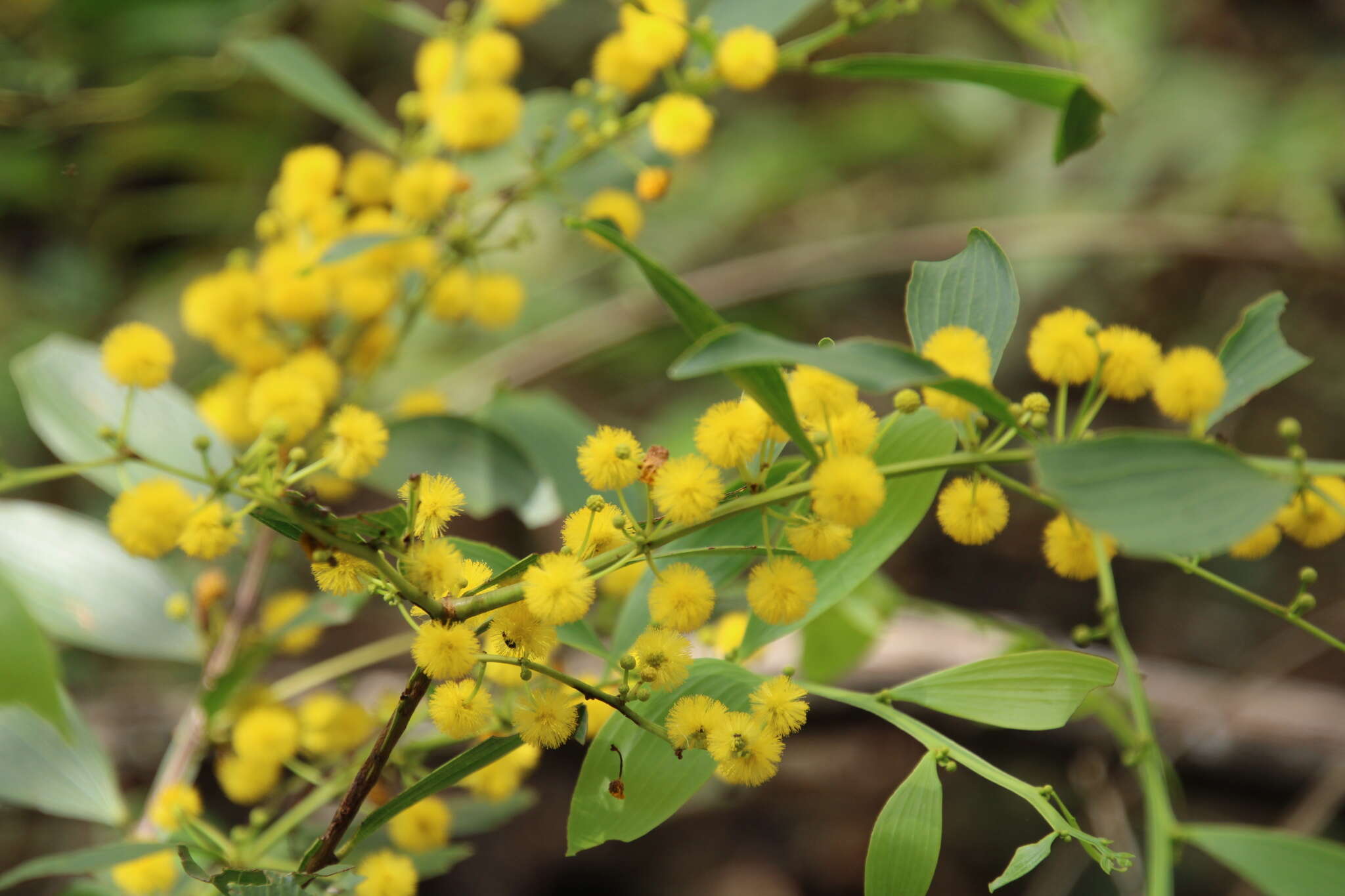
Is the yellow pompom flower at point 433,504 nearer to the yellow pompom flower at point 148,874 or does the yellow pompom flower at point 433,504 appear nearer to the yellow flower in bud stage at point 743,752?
the yellow flower in bud stage at point 743,752

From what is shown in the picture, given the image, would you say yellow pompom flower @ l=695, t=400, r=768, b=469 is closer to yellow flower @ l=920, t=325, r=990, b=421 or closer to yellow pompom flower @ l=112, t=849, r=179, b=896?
yellow flower @ l=920, t=325, r=990, b=421

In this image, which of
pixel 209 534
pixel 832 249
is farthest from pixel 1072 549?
pixel 832 249

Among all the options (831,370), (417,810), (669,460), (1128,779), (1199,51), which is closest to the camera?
(831,370)

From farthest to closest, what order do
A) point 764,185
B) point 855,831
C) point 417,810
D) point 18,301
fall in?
point 764,185, point 18,301, point 855,831, point 417,810

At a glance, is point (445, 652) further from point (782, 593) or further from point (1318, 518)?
point (1318, 518)

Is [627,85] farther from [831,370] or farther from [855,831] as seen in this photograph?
[855,831]

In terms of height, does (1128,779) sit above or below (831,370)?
below

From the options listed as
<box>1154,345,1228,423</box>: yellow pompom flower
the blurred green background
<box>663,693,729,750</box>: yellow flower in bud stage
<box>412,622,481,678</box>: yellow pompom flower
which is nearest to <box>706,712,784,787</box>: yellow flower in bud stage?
<box>663,693,729,750</box>: yellow flower in bud stage

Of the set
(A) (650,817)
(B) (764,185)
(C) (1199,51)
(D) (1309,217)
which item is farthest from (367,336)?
(C) (1199,51)
